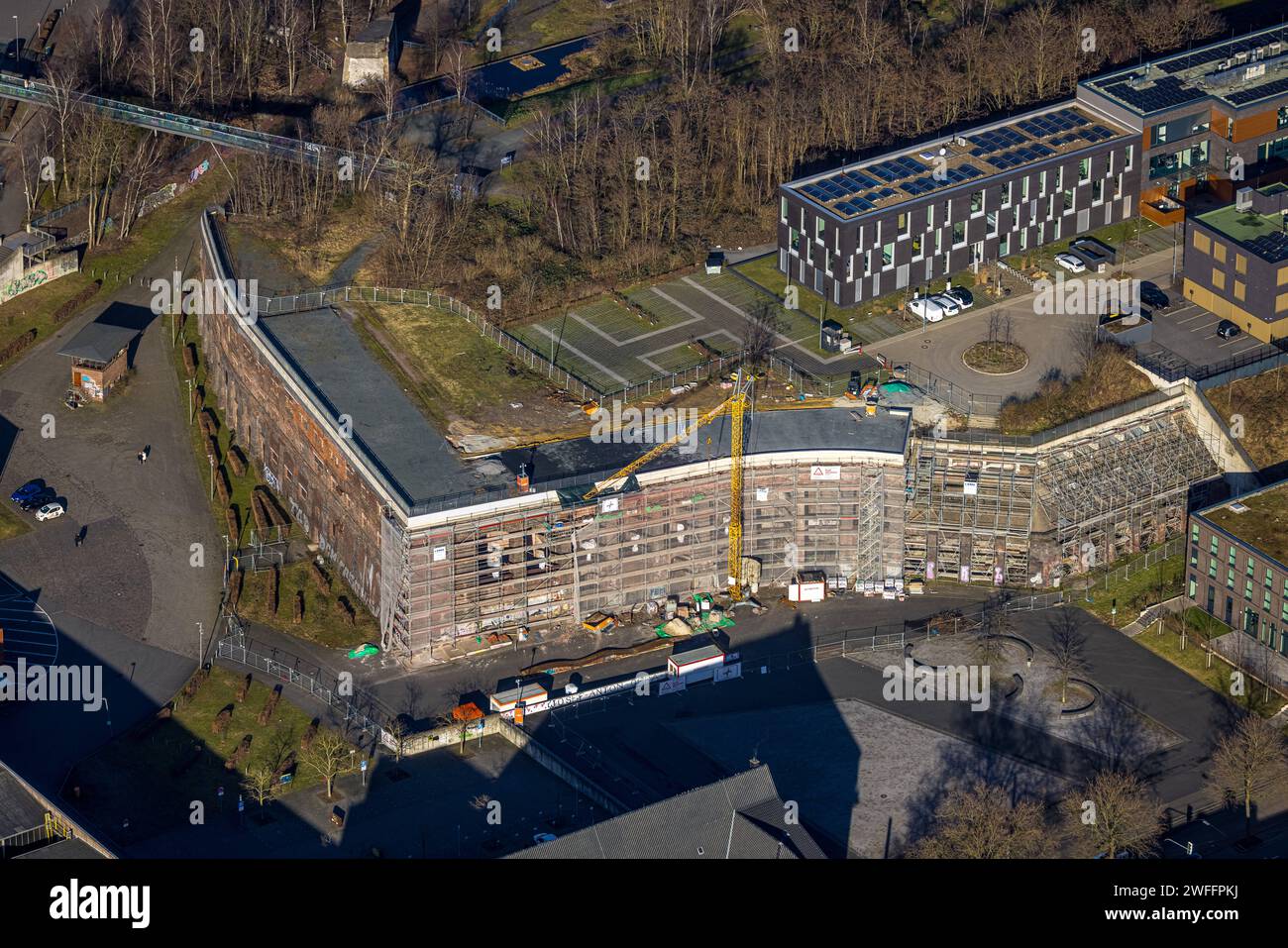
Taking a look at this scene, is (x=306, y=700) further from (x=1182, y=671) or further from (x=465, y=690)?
(x=1182, y=671)

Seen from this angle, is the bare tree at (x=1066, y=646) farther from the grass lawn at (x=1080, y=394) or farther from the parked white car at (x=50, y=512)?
the parked white car at (x=50, y=512)

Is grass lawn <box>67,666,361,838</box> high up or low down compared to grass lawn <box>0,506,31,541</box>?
down

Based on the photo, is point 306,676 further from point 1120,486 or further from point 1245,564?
point 1245,564

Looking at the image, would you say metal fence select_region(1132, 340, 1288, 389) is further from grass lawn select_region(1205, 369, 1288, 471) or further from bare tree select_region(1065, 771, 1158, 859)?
bare tree select_region(1065, 771, 1158, 859)

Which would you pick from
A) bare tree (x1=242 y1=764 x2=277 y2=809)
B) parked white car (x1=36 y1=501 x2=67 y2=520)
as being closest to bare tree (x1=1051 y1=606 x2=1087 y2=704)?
bare tree (x1=242 y1=764 x2=277 y2=809)

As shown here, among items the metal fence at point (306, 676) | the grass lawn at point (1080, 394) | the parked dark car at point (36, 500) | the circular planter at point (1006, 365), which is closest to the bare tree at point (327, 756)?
the metal fence at point (306, 676)
